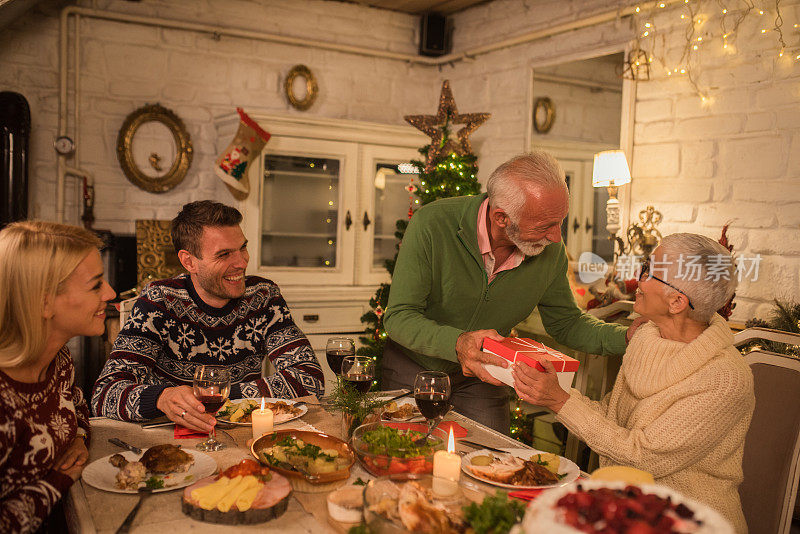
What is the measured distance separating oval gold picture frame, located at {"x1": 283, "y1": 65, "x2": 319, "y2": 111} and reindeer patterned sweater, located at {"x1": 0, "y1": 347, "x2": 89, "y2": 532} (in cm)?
323

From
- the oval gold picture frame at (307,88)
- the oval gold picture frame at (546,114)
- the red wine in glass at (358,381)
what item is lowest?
the red wine in glass at (358,381)

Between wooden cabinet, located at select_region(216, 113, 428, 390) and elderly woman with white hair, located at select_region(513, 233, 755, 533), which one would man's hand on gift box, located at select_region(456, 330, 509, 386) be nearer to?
elderly woman with white hair, located at select_region(513, 233, 755, 533)

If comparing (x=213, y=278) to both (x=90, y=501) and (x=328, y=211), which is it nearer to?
(x=90, y=501)

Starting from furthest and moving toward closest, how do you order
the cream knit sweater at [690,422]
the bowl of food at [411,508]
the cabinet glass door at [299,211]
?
the cabinet glass door at [299,211]
the cream knit sweater at [690,422]
the bowl of food at [411,508]

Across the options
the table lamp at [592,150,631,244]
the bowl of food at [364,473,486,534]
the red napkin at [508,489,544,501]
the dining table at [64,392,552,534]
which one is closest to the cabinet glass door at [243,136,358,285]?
the table lamp at [592,150,631,244]

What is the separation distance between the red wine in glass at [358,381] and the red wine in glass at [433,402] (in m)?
0.22

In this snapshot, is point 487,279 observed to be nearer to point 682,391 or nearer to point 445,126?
point 682,391

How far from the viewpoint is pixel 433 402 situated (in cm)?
153

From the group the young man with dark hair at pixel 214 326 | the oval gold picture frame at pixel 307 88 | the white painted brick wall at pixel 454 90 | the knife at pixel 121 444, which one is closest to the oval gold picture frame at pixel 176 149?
the white painted brick wall at pixel 454 90

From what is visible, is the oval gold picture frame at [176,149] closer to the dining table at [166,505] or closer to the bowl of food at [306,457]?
the dining table at [166,505]

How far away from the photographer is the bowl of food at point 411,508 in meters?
1.04

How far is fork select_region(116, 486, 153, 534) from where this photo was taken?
1.15m

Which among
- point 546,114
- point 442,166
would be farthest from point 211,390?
point 546,114

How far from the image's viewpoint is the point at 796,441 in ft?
5.48
